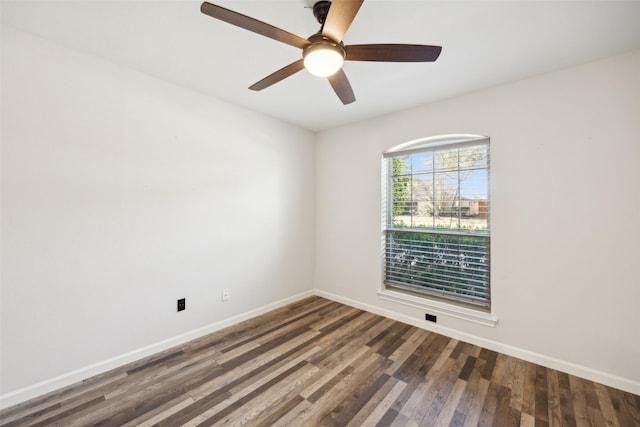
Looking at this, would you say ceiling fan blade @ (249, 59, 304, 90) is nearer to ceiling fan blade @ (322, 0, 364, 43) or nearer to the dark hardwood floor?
ceiling fan blade @ (322, 0, 364, 43)

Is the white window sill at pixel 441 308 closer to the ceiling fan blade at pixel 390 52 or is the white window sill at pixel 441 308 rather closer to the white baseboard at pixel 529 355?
the white baseboard at pixel 529 355

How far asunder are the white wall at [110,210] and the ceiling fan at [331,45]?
1504 millimetres

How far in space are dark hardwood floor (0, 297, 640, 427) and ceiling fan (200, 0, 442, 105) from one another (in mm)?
2174

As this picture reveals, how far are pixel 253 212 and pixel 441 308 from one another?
93.4 inches

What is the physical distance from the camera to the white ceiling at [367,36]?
1.58m

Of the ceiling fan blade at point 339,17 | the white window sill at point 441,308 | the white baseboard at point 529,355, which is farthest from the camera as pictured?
the white window sill at point 441,308

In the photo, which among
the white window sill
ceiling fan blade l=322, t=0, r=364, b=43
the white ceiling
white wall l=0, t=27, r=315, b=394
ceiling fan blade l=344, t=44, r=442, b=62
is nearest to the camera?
ceiling fan blade l=322, t=0, r=364, b=43

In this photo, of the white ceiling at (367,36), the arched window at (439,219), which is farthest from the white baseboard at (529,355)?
the white ceiling at (367,36)

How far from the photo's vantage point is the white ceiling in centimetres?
158

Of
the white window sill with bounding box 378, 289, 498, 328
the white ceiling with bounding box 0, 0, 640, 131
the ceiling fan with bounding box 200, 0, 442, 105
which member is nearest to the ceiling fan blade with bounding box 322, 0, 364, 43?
the ceiling fan with bounding box 200, 0, 442, 105

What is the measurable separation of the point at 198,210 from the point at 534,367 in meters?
3.36

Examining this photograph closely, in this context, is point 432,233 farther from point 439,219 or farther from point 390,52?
point 390,52

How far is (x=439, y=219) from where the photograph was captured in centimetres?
293

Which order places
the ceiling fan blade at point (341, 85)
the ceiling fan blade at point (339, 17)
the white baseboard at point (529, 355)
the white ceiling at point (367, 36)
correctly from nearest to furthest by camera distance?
1. the ceiling fan blade at point (339, 17)
2. the white ceiling at point (367, 36)
3. the ceiling fan blade at point (341, 85)
4. the white baseboard at point (529, 355)
